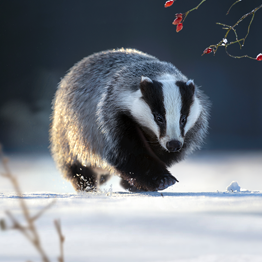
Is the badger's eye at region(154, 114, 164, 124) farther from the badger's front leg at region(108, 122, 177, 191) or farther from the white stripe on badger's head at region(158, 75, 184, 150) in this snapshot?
the badger's front leg at region(108, 122, 177, 191)

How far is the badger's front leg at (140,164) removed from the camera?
91.7 inches

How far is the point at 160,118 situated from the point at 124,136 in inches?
13.0

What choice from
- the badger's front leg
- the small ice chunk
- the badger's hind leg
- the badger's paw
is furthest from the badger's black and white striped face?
the badger's hind leg

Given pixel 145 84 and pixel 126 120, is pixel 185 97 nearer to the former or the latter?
pixel 145 84

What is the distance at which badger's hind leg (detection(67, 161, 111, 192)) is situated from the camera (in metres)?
3.11

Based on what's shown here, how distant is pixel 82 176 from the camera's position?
3.13 metres

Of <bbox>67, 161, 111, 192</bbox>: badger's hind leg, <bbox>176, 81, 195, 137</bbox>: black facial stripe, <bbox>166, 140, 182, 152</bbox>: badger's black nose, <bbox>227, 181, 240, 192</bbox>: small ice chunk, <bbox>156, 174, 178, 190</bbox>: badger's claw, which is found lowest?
<bbox>67, 161, 111, 192</bbox>: badger's hind leg

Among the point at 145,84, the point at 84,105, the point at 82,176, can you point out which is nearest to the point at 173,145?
the point at 145,84

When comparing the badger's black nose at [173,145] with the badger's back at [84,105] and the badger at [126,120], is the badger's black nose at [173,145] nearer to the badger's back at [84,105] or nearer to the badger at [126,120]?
the badger at [126,120]

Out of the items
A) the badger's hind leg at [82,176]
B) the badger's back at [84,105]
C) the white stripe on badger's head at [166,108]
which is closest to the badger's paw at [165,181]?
the white stripe on badger's head at [166,108]

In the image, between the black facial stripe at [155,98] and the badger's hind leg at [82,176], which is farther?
the badger's hind leg at [82,176]

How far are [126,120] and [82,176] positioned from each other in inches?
34.2

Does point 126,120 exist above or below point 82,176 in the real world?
above

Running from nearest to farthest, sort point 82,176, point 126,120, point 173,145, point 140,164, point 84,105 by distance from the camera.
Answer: point 173,145, point 140,164, point 126,120, point 84,105, point 82,176
